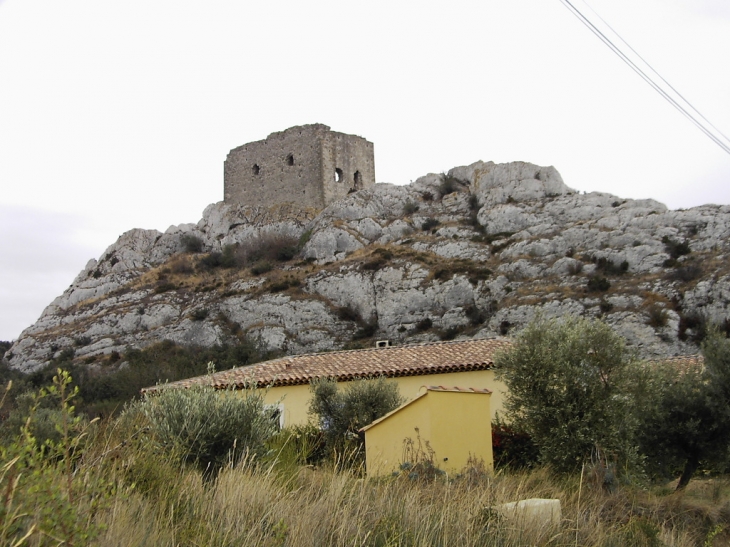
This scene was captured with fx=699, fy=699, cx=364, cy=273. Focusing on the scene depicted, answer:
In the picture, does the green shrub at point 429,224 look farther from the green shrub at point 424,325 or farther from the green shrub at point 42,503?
the green shrub at point 42,503

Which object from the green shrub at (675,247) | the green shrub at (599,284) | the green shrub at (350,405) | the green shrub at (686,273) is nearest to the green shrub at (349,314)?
the green shrub at (599,284)

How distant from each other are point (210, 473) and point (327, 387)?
8.09 metres

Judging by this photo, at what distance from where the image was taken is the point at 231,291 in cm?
4288

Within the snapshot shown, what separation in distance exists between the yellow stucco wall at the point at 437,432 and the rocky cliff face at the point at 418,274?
771 inches

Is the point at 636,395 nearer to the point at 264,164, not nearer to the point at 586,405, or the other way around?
the point at 586,405

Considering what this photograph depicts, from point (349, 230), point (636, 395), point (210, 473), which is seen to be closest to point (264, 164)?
point (349, 230)

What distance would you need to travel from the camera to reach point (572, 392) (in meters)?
12.3

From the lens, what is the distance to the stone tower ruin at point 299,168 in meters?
47.8

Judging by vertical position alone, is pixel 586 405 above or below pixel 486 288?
below

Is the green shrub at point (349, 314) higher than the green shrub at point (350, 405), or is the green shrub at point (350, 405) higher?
the green shrub at point (349, 314)

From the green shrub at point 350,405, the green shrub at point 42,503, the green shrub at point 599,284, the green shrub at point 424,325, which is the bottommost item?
the green shrub at point 350,405

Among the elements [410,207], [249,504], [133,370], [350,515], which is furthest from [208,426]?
[410,207]

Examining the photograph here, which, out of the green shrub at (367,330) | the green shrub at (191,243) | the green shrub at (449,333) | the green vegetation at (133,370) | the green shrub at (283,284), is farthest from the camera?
the green shrub at (191,243)

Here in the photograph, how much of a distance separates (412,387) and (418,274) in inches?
792
